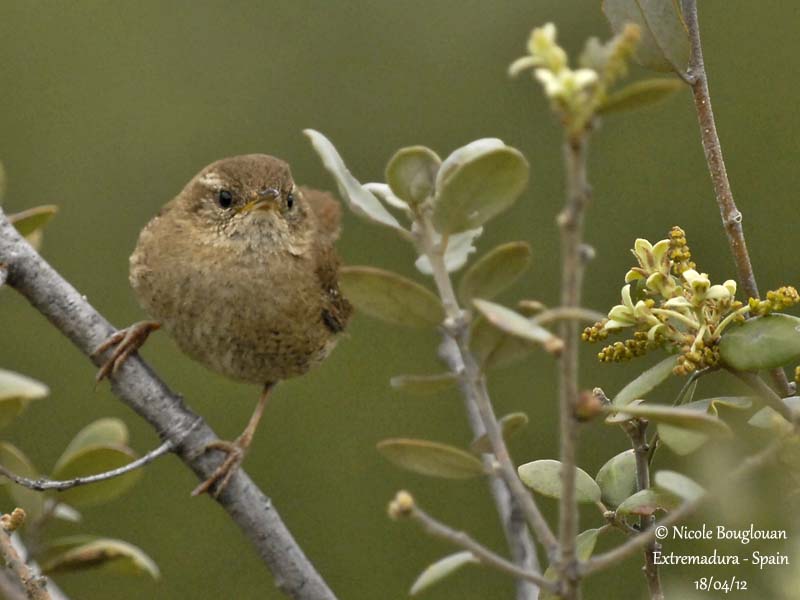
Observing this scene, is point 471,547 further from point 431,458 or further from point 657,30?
point 657,30

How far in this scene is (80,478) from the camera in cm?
225

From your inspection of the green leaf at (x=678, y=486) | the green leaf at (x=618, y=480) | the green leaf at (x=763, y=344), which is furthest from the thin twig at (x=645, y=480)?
the green leaf at (x=678, y=486)

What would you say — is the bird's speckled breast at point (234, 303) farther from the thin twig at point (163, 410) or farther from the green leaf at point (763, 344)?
the green leaf at point (763, 344)

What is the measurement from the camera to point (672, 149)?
651 centimetres

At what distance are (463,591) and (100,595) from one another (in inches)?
64.0

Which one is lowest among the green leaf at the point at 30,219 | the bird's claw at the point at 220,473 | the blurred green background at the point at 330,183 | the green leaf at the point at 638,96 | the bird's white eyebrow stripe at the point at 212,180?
the green leaf at the point at 638,96

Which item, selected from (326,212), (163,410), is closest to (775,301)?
(163,410)

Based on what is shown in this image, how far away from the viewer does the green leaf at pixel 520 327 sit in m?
1.12

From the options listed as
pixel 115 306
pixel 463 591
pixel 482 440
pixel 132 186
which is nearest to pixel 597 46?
pixel 482 440

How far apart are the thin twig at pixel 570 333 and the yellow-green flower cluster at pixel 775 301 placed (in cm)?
56

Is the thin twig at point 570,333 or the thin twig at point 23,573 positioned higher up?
the thin twig at point 570,333

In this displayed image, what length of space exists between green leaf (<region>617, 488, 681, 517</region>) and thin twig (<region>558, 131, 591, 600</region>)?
0.43 m

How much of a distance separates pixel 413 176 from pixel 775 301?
0.48 metres

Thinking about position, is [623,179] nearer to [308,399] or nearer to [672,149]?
[672,149]
